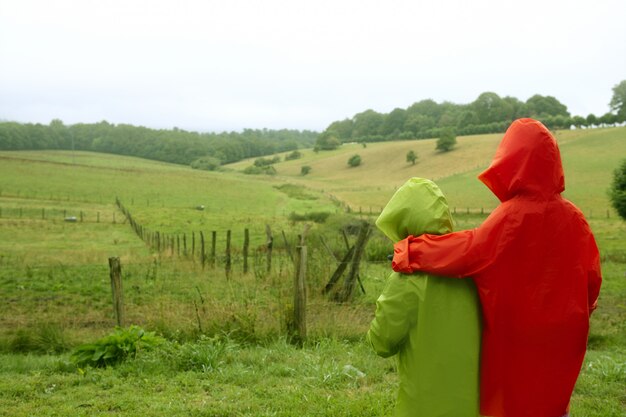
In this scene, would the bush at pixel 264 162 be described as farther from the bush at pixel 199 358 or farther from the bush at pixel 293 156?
the bush at pixel 199 358

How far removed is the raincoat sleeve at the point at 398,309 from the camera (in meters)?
2.96

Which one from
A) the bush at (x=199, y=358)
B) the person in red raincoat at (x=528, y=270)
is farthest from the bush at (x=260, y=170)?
the person in red raincoat at (x=528, y=270)

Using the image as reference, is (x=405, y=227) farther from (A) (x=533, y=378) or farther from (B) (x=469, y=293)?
(A) (x=533, y=378)

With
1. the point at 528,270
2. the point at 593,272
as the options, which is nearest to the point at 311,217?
the point at 593,272

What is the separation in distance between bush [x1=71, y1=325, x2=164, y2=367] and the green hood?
4.15 m

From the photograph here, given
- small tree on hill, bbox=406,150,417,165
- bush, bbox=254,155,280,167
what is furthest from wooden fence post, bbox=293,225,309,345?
bush, bbox=254,155,280,167

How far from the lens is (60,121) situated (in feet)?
385

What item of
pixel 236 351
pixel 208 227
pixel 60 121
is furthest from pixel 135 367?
pixel 60 121

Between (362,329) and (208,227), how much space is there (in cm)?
2799

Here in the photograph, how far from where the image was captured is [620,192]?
26.6 m

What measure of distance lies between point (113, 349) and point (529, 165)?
504cm

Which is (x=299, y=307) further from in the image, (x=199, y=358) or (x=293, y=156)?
(x=293, y=156)

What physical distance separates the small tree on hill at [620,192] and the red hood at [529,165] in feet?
88.3

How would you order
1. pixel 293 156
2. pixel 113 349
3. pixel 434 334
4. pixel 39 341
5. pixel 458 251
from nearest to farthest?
pixel 458 251, pixel 434 334, pixel 113 349, pixel 39 341, pixel 293 156
